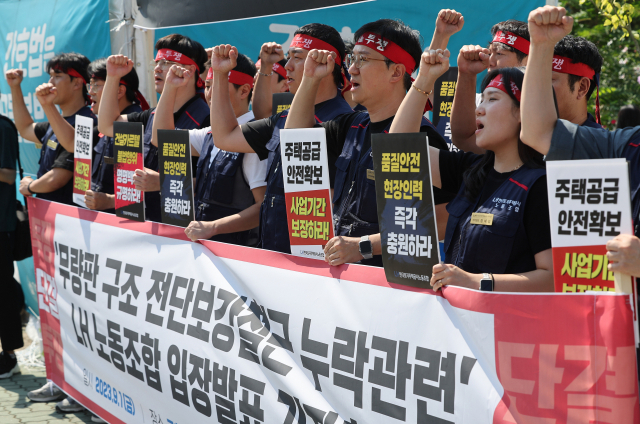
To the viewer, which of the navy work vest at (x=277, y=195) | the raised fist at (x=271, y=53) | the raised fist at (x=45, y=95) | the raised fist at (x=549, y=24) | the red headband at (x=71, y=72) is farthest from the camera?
the red headband at (x=71, y=72)

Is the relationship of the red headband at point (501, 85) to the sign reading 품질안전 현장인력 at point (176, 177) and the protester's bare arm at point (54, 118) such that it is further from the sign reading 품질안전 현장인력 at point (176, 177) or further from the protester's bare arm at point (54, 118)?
the protester's bare arm at point (54, 118)

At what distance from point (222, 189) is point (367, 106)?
104cm

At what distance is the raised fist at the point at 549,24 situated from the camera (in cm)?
176

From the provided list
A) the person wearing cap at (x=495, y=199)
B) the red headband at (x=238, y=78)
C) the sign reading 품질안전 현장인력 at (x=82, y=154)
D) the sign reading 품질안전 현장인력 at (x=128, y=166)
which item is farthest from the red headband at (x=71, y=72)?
the person wearing cap at (x=495, y=199)

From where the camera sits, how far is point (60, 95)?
15.7 ft

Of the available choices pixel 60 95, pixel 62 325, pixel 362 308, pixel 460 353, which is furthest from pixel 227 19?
pixel 460 353

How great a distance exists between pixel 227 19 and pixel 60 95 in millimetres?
1444

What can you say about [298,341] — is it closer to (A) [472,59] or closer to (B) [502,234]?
(B) [502,234]

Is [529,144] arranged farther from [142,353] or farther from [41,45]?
[41,45]

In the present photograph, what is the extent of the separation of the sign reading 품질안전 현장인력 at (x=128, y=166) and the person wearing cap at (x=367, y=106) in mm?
1037

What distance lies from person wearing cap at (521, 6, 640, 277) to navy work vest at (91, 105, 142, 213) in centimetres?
308

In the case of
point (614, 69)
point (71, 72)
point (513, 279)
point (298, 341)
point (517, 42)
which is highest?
point (614, 69)

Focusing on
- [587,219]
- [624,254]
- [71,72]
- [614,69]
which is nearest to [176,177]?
[587,219]

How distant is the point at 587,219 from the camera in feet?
5.17
